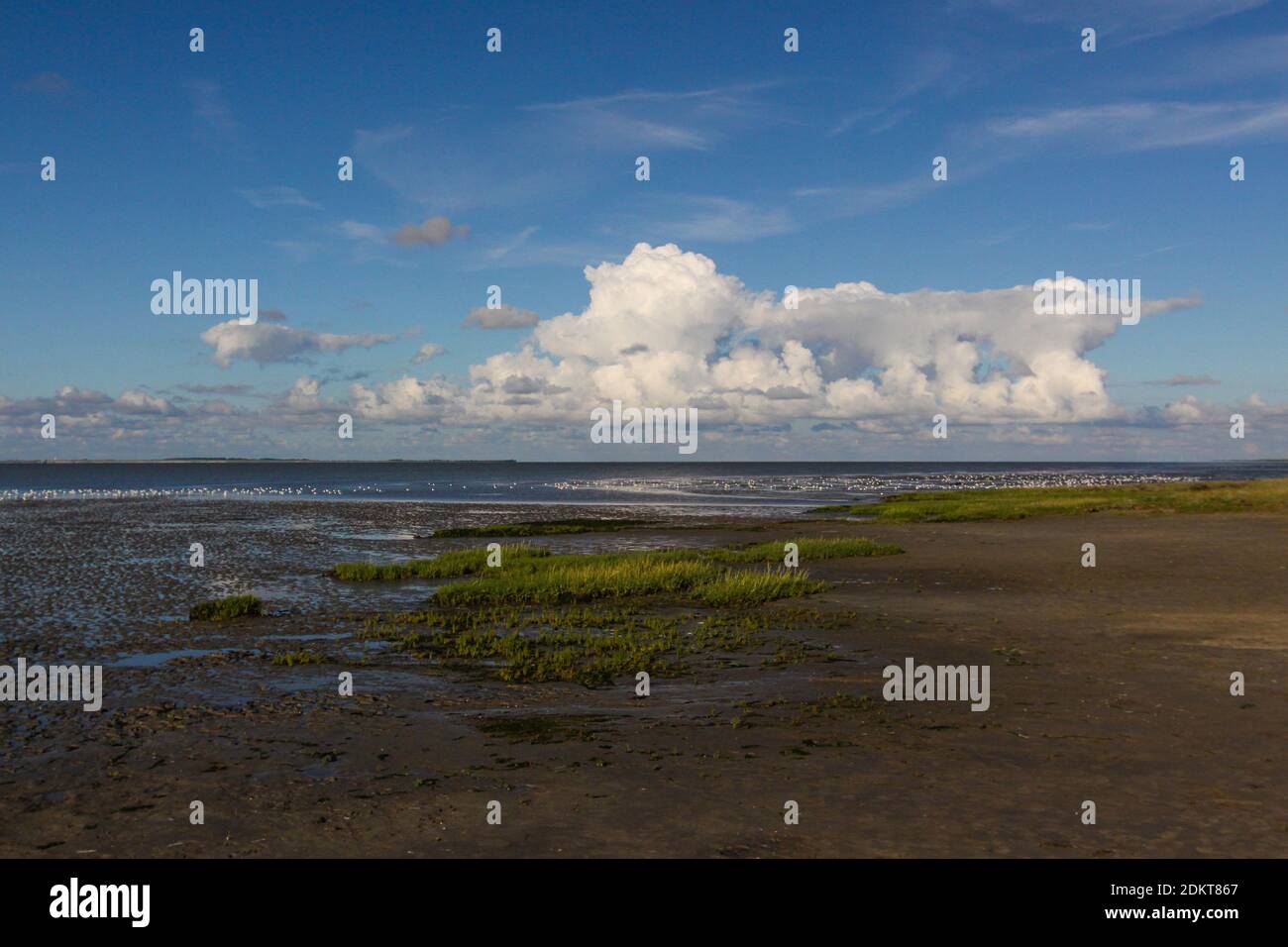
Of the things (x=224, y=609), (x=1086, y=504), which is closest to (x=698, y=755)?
(x=224, y=609)

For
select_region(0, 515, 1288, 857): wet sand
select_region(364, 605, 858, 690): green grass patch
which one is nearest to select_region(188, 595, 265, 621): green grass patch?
select_region(0, 515, 1288, 857): wet sand

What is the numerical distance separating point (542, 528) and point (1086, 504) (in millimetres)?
44474

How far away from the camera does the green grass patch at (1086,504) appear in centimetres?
7288

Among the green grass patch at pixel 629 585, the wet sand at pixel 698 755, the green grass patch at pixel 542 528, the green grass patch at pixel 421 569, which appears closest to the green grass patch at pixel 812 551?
the green grass patch at pixel 629 585

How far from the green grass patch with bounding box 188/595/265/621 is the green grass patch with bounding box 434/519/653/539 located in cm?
3253

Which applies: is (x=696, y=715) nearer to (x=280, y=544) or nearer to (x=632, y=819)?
(x=632, y=819)

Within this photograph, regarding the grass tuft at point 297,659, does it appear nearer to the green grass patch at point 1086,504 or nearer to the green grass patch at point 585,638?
the green grass patch at point 585,638

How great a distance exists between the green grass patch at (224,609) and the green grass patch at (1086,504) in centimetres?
5094

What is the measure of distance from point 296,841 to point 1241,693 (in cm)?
1755

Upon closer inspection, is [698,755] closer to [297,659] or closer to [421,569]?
[297,659]

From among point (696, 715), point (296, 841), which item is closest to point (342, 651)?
point (696, 715)

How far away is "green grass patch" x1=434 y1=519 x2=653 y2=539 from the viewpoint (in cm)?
6612

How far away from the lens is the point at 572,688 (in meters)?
20.6

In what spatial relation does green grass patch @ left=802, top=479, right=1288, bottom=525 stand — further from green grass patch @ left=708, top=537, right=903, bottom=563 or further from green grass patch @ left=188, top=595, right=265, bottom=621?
green grass patch @ left=188, top=595, right=265, bottom=621
